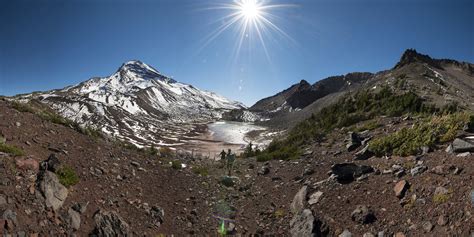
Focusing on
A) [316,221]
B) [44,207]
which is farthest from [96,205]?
[316,221]

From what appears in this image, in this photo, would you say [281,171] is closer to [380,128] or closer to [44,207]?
[380,128]

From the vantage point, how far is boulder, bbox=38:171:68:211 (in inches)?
395

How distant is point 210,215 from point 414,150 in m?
10.3

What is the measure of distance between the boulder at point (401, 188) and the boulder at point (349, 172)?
2.37 m

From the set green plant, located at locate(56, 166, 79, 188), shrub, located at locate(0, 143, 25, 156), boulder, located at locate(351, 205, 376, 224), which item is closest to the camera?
shrub, located at locate(0, 143, 25, 156)

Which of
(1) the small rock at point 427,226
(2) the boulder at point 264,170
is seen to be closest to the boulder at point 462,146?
(1) the small rock at point 427,226

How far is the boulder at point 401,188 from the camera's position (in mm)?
11552

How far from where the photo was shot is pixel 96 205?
37.1 feet

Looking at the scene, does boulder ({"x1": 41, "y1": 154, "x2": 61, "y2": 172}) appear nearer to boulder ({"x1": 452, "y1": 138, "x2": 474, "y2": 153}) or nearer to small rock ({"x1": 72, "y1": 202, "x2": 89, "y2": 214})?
small rock ({"x1": 72, "y1": 202, "x2": 89, "y2": 214})

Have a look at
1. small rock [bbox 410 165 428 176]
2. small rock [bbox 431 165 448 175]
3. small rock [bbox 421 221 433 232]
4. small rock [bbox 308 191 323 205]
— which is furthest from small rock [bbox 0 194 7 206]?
small rock [bbox 431 165 448 175]

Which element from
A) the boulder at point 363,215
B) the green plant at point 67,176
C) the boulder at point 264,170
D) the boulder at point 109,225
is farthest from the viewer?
the boulder at point 264,170

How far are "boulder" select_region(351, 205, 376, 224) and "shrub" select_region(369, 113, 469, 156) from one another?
4.96 metres

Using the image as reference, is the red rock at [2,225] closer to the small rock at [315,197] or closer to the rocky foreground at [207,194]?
the rocky foreground at [207,194]

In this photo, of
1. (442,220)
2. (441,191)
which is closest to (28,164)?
(442,220)
